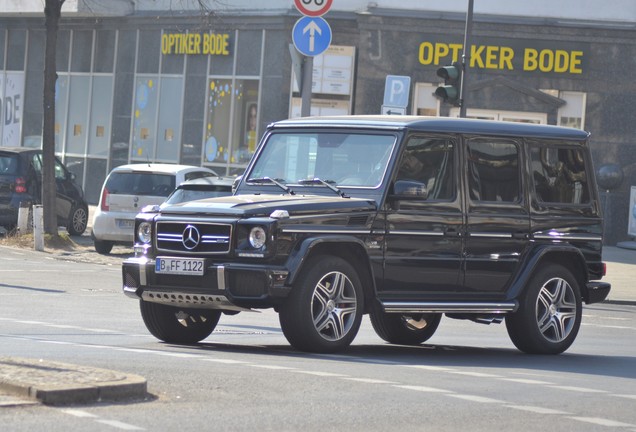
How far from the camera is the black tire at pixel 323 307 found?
1135 centimetres

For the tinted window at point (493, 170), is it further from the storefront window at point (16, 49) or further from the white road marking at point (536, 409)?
the storefront window at point (16, 49)

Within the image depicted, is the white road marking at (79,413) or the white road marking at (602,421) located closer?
the white road marking at (79,413)

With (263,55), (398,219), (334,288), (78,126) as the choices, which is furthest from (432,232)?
(78,126)

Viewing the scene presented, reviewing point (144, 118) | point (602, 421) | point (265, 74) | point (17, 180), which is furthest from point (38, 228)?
point (602, 421)

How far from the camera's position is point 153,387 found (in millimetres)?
8859

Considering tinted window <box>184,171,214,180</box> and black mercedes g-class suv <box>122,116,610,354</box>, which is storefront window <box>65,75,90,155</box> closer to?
tinted window <box>184,171,214,180</box>

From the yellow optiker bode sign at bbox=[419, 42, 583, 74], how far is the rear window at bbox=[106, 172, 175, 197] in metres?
11.7

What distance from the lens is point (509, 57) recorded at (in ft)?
116

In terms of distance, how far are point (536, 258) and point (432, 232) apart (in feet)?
3.87

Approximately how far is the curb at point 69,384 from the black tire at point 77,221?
70.1 feet

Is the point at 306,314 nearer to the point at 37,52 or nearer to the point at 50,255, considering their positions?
the point at 50,255

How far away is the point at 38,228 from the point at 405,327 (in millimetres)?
13612

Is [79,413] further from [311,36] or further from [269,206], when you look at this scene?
[311,36]

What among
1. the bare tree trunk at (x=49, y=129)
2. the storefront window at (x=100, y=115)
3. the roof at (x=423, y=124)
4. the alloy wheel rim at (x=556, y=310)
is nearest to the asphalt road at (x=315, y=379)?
the alloy wheel rim at (x=556, y=310)
